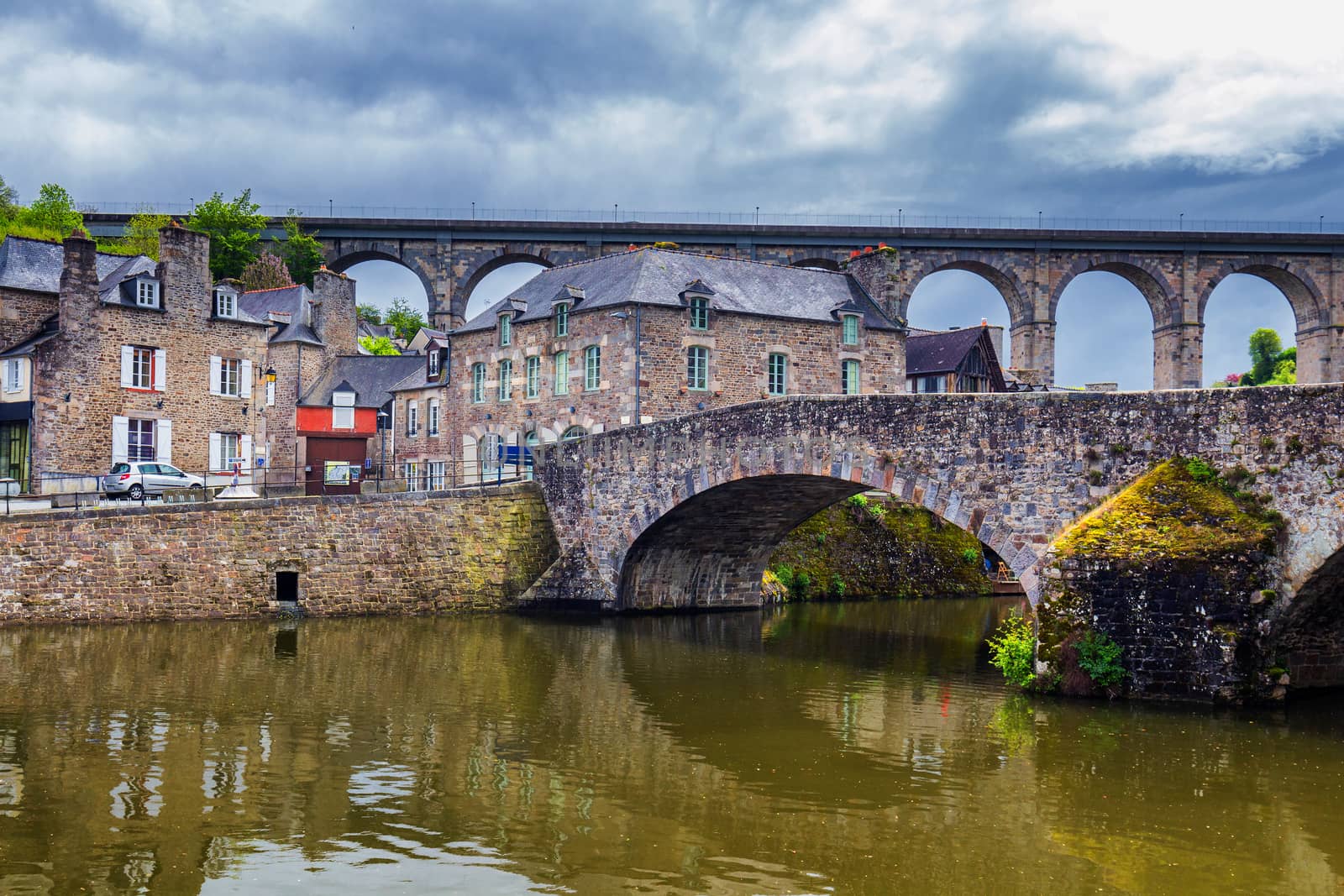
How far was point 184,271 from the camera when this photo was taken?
93.6 ft

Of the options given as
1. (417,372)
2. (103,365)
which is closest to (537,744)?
(103,365)

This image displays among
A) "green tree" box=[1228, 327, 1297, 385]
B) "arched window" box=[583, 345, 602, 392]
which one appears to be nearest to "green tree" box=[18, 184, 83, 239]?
"arched window" box=[583, 345, 602, 392]

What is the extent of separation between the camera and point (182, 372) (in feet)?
93.7

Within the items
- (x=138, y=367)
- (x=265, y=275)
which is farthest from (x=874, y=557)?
(x=265, y=275)

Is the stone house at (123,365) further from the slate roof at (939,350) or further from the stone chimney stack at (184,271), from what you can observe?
the slate roof at (939,350)

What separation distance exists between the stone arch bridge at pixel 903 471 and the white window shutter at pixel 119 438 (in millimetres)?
11182

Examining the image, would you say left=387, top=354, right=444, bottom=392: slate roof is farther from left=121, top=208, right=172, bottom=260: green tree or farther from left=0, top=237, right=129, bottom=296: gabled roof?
left=121, top=208, right=172, bottom=260: green tree

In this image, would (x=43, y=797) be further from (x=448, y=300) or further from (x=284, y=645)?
(x=448, y=300)

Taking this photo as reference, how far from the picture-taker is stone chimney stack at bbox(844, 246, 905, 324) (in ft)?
101

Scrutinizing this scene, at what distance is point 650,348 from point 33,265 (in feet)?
50.4

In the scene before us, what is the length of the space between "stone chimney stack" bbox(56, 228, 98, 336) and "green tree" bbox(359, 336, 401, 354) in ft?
68.0

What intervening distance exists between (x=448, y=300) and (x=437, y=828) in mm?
36907

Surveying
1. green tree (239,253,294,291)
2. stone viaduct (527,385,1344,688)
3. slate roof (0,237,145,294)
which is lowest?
stone viaduct (527,385,1344,688)

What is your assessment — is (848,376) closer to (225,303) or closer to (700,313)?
(700,313)
